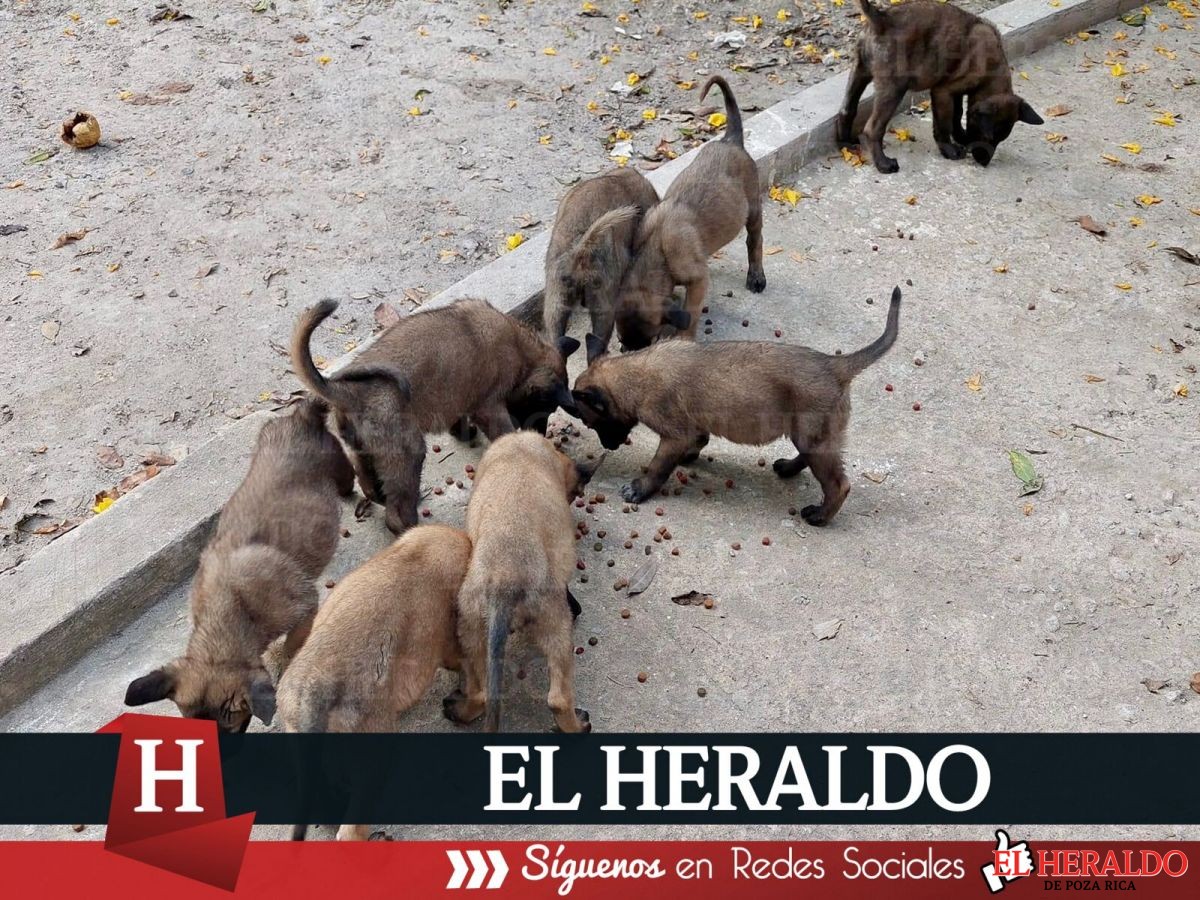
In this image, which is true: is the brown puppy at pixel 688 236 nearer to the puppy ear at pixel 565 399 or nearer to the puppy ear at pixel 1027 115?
the puppy ear at pixel 565 399

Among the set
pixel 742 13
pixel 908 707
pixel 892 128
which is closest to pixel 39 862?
pixel 908 707

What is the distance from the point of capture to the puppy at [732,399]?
6.28 meters

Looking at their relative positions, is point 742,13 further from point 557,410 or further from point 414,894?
point 414,894

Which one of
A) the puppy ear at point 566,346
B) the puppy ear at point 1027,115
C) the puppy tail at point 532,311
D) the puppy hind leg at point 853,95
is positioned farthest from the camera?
the puppy ear at point 1027,115

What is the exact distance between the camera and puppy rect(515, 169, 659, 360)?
7219mm

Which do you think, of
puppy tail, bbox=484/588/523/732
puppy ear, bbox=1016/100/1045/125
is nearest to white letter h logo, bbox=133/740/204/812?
puppy tail, bbox=484/588/523/732

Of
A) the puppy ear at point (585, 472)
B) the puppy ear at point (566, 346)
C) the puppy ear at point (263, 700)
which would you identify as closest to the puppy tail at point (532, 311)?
the puppy ear at point (566, 346)

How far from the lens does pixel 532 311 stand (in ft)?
25.7

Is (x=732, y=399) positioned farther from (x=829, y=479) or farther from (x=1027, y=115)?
(x=1027, y=115)

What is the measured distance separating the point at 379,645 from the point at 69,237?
561 cm

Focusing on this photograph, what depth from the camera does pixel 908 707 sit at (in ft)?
17.5

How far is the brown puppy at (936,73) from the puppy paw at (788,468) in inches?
157

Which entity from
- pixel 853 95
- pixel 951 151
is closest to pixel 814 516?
pixel 853 95

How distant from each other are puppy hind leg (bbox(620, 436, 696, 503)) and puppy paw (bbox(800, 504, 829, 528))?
0.76 meters
